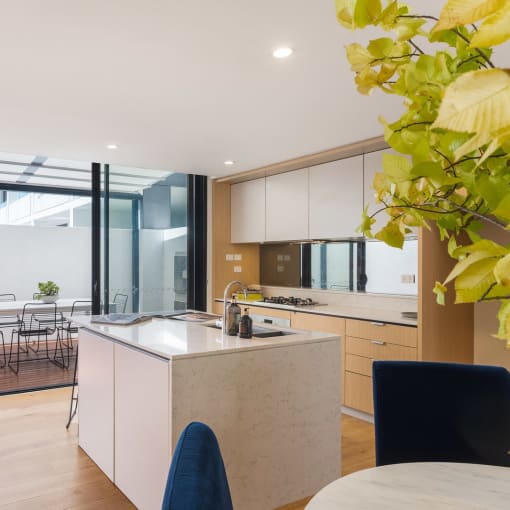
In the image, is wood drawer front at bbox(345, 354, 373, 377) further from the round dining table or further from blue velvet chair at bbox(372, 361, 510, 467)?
the round dining table

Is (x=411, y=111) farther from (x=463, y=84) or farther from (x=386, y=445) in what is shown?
(x=386, y=445)

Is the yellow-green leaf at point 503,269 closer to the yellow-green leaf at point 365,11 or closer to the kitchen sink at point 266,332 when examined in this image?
the yellow-green leaf at point 365,11

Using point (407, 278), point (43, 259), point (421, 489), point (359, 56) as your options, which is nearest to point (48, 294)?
point (43, 259)

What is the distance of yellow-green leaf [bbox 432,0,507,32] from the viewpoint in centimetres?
26

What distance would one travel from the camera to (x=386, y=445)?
1.66 m

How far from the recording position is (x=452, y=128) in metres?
0.25

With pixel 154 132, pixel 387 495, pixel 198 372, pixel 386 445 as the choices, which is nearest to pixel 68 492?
pixel 198 372

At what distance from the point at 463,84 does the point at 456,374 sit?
163cm

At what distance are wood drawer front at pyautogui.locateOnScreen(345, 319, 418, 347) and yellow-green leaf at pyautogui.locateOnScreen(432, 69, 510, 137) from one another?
3.51 meters

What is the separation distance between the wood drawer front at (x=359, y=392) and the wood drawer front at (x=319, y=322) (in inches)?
15.3

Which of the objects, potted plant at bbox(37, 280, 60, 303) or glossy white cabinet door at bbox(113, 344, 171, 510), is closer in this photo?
glossy white cabinet door at bbox(113, 344, 171, 510)

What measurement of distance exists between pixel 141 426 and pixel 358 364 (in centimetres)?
210

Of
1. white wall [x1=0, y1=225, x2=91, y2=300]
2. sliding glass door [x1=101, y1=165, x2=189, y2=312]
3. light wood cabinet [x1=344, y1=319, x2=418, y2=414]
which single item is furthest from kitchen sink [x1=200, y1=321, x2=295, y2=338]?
white wall [x1=0, y1=225, x2=91, y2=300]

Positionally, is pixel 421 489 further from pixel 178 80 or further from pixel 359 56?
pixel 178 80
